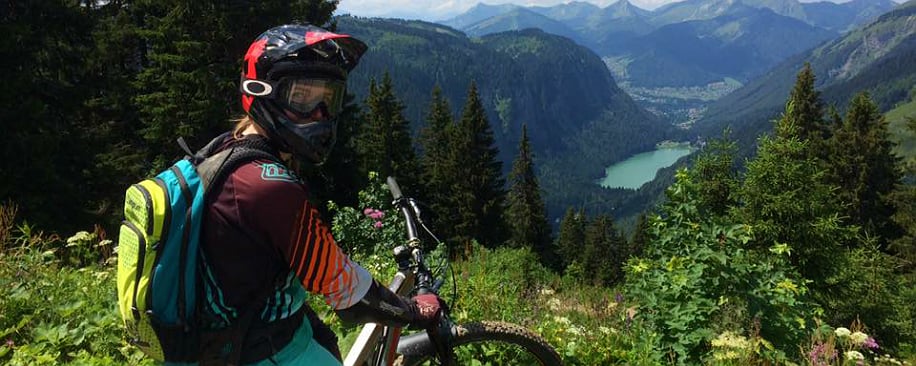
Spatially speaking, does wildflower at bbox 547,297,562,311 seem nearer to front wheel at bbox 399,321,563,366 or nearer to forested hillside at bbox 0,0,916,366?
forested hillside at bbox 0,0,916,366

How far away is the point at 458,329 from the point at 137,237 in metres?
1.89

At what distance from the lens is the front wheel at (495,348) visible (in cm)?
315

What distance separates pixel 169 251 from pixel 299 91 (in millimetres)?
848

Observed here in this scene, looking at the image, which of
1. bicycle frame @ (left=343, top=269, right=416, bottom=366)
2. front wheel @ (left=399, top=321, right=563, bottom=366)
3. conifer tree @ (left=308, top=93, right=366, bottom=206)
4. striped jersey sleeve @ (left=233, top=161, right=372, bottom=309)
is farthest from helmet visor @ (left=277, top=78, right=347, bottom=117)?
conifer tree @ (left=308, top=93, right=366, bottom=206)

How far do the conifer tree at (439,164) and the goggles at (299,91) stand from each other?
32.9 metres

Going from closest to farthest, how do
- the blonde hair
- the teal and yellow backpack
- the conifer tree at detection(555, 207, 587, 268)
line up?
the teal and yellow backpack → the blonde hair → the conifer tree at detection(555, 207, 587, 268)

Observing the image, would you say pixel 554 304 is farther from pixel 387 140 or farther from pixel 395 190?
pixel 387 140

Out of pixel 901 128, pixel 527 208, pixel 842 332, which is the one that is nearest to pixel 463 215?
pixel 527 208

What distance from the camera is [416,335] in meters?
3.19

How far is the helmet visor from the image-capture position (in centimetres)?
225

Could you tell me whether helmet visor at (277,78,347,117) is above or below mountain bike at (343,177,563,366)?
above

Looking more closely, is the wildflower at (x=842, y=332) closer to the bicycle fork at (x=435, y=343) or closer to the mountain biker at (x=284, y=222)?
the bicycle fork at (x=435, y=343)

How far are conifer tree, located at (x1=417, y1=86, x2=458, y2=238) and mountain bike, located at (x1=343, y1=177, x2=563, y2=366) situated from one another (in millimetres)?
31796

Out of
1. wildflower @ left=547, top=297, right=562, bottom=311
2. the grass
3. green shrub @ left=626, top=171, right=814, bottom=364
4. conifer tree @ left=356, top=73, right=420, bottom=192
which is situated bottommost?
the grass
